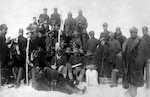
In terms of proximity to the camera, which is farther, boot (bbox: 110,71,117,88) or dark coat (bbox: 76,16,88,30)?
dark coat (bbox: 76,16,88,30)

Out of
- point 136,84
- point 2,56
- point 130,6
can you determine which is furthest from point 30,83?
point 130,6

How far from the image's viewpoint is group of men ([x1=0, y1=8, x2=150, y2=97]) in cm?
732

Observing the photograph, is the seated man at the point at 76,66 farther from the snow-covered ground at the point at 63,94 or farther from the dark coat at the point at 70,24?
Answer: the dark coat at the point at 70,24

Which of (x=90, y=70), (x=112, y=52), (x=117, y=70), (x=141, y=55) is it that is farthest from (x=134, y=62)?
(x=90, y=70)

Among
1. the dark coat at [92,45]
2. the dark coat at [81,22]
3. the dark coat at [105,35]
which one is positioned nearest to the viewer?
the dark coat at [92,45]

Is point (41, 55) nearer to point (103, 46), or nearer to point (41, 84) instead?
point (41, 84)

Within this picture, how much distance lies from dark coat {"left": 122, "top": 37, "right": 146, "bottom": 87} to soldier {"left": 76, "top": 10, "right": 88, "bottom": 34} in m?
2.34

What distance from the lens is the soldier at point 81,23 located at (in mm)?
9512

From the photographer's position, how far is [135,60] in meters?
7.26

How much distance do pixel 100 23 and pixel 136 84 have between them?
2662 millimetres

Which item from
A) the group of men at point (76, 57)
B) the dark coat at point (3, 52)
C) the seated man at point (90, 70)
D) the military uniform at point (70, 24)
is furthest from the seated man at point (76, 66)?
the dark coat at point (3, 52)

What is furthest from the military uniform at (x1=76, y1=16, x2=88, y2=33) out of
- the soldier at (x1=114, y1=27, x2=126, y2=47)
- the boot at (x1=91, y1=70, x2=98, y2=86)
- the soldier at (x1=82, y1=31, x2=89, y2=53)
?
the boot at (x1=91, y1=70, x2=98, y2=86)

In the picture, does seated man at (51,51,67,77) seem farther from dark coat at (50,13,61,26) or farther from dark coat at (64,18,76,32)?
dark coat at (50,13,61,26)

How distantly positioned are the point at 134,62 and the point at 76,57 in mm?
1620
